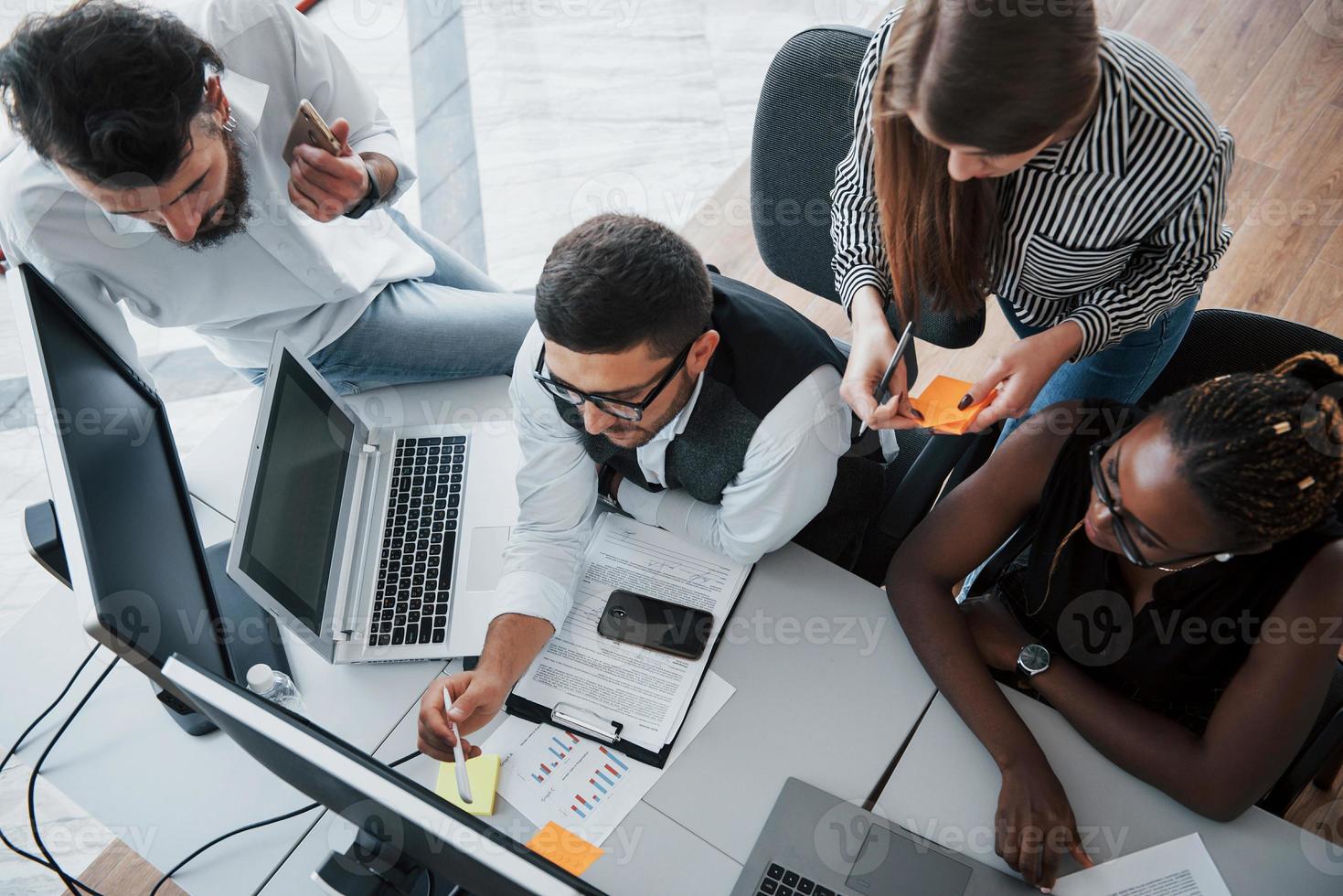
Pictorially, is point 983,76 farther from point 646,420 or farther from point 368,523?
point 368,523

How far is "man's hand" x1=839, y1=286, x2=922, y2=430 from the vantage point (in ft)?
4.60

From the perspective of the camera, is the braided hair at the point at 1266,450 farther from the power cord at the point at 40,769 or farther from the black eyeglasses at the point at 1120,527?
the power cord at the point at 40,769

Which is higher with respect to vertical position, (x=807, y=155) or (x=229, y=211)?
(x=807, y=155)

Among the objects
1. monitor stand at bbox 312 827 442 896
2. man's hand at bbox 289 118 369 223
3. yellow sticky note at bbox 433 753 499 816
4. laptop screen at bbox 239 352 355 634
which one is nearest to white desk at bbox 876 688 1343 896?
yellow sticky note at bbox 433 753 499 816

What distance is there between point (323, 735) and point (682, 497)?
0.74 m

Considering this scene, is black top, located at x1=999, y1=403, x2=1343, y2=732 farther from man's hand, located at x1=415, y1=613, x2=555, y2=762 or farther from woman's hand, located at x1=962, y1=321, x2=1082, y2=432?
man's hand, located at x1=415, y1=613, x2=555, y2=762

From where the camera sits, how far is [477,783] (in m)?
1.41

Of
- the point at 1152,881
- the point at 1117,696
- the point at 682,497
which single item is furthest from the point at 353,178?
the point at 1152,881

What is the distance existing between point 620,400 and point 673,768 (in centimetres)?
58

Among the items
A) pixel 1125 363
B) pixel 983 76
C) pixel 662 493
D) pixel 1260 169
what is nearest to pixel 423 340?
pixel 662 493

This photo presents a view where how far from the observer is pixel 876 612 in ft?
5.13

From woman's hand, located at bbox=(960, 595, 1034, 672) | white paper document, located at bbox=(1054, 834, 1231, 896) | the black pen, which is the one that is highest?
the black pen

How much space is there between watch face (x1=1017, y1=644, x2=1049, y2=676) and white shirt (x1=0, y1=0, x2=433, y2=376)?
1.32 m

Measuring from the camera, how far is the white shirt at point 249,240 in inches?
62.2
